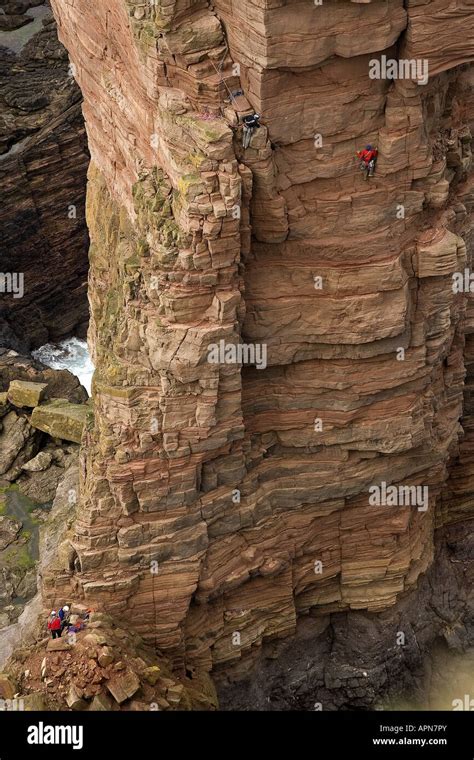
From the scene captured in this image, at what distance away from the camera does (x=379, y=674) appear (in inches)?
1275

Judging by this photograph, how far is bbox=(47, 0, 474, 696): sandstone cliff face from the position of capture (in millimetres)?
23609

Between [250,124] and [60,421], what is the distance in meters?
17.1

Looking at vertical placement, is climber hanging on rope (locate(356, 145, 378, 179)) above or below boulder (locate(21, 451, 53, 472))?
above

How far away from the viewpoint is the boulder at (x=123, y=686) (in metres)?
25.3

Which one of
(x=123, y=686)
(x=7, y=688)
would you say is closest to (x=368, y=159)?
(x=123, y=686)

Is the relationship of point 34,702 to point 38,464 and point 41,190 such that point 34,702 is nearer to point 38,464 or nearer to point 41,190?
point 38,464

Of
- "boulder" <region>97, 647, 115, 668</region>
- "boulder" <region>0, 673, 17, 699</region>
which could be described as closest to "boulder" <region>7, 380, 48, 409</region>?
"boulder" <region>0, 673, 17, 699</region>

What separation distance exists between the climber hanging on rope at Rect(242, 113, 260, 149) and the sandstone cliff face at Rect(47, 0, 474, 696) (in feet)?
0.70

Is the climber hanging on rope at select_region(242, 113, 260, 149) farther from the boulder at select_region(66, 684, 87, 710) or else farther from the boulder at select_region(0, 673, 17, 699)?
the boulder at select_region(0, 673, 17, 699)

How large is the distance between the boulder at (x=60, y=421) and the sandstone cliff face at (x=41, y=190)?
16.6m

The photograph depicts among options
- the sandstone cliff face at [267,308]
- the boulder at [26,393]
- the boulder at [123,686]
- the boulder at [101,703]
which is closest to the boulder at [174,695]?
the boulder at [123,686]

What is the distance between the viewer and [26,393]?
3862cm

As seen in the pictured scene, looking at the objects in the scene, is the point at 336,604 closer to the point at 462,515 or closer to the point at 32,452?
the point at 462,515

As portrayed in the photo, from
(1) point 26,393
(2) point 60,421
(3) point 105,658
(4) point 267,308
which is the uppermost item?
(1) point 26,393
